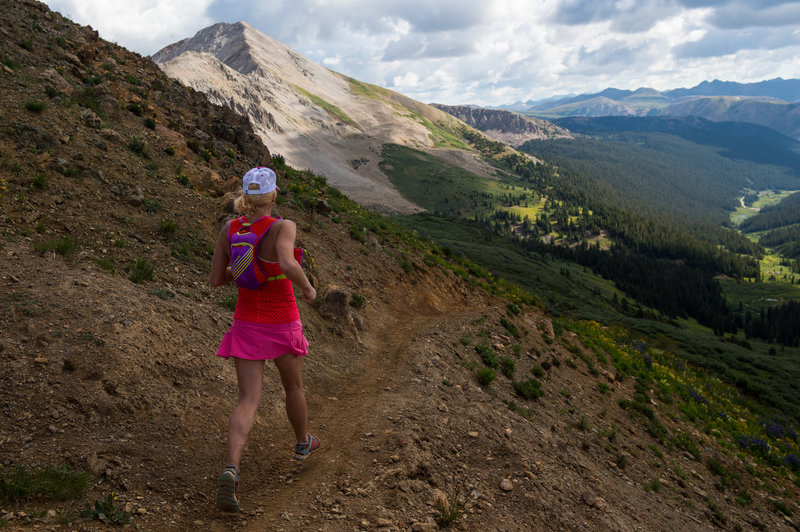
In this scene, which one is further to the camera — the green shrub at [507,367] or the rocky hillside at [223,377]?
the green shrub at [507,367]

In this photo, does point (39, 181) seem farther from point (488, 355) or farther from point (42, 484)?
point (488, 355)

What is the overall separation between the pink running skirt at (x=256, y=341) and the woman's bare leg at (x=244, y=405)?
124 mm

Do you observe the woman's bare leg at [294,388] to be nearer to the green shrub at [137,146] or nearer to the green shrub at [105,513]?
the green shrub at [105,513]

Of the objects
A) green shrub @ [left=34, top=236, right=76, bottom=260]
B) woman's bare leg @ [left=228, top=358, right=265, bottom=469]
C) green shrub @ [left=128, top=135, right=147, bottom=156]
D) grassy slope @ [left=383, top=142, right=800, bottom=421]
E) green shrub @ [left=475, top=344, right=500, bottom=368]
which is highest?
green shrub @ [left=128, top=135, right=147, bottom=156]

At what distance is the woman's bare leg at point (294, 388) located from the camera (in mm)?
5750

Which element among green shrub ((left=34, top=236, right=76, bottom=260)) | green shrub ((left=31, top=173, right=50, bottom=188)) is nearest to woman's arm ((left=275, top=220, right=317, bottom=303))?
green shrub ((left=34, top=236, right=76, bottom=260))

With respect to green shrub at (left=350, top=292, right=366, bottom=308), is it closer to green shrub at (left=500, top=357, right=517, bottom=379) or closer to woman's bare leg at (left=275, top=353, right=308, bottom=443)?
green shrub at (left=500, top=357, right=517, bottom=379)

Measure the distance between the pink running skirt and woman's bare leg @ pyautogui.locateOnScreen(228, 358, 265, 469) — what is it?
0.12m

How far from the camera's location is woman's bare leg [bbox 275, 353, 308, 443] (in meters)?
5.75

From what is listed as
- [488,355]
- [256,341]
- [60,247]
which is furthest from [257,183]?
[488,355]

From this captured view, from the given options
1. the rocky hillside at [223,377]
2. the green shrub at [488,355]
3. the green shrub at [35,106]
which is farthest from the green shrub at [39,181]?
the green shrub at [488,355]

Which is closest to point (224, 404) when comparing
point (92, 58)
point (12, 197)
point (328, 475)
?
point (328, 475)

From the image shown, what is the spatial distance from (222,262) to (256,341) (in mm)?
1163

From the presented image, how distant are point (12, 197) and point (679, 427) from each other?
24434 mm
